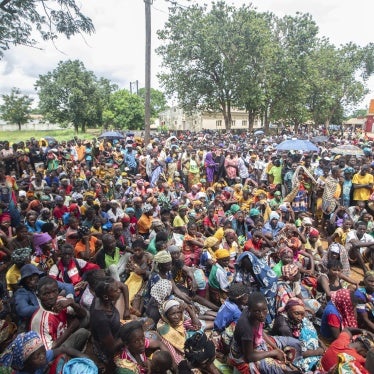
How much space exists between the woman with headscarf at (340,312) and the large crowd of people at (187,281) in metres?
0.02

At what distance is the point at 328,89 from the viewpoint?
34000 millimetres

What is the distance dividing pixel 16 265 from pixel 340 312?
375cm

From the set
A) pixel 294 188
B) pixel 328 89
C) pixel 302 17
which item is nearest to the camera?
pixel 294 188

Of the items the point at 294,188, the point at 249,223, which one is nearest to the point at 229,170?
the point at 294,188

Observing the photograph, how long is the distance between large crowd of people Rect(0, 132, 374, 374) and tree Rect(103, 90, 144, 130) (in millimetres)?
33869

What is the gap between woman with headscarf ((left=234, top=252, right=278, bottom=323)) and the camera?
13.7 feet

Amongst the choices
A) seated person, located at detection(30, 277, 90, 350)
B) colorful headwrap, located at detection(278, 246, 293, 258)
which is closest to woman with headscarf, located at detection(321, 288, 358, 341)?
colorful headwrap, located at detection(278, 246, 293, 258)

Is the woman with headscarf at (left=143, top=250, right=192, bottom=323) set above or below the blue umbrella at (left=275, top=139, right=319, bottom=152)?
below

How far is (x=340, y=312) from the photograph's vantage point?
12.6ft

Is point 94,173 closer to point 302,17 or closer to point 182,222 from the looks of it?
point 182,222

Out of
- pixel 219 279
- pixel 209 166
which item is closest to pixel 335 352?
pixel 219 279

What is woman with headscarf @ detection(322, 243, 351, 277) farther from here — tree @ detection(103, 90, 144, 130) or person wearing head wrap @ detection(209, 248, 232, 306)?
tree @ detection(103, 90, 144, 130)

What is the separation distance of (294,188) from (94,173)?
5770 mm

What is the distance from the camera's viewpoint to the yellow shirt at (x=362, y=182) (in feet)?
25.0
